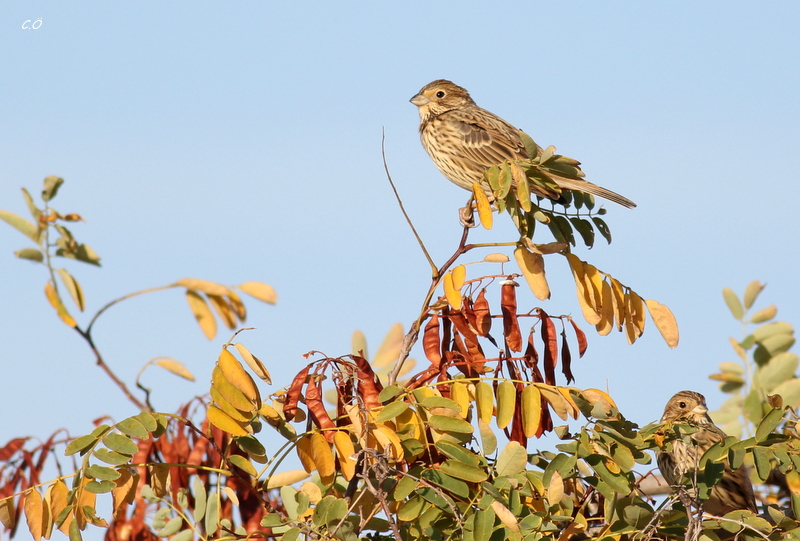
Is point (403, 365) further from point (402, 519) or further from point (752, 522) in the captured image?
point (752, 522)

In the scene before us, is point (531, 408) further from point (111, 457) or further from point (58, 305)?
point (58, 305)

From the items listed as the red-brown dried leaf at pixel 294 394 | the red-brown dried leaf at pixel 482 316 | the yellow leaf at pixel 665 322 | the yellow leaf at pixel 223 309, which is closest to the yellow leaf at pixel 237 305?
the yellow leaf at pixel 223 309

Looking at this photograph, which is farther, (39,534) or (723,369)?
(723,369)

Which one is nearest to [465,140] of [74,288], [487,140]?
[487,140]

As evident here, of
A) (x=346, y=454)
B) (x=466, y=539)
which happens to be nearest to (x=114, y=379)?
(x=346, y=454)

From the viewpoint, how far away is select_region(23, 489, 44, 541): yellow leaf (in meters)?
3.41

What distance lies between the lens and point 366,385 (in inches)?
138

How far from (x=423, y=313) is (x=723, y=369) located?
10.3 feet

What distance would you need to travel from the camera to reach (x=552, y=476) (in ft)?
10.8

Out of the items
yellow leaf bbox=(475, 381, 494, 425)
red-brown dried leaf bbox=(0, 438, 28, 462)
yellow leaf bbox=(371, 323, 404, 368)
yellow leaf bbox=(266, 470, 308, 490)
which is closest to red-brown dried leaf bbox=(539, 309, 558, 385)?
yellow leaf bbox=(475, 381, 494, 425)

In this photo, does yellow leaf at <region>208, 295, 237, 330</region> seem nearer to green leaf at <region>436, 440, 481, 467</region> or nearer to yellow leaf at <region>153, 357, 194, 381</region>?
yellow leaf at <region>153, 357, 194, 381</region>

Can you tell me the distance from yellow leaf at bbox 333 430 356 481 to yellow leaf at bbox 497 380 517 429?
1.80 feet

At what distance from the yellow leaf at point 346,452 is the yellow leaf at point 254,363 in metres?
0.35

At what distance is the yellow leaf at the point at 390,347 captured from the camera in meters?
4.30
